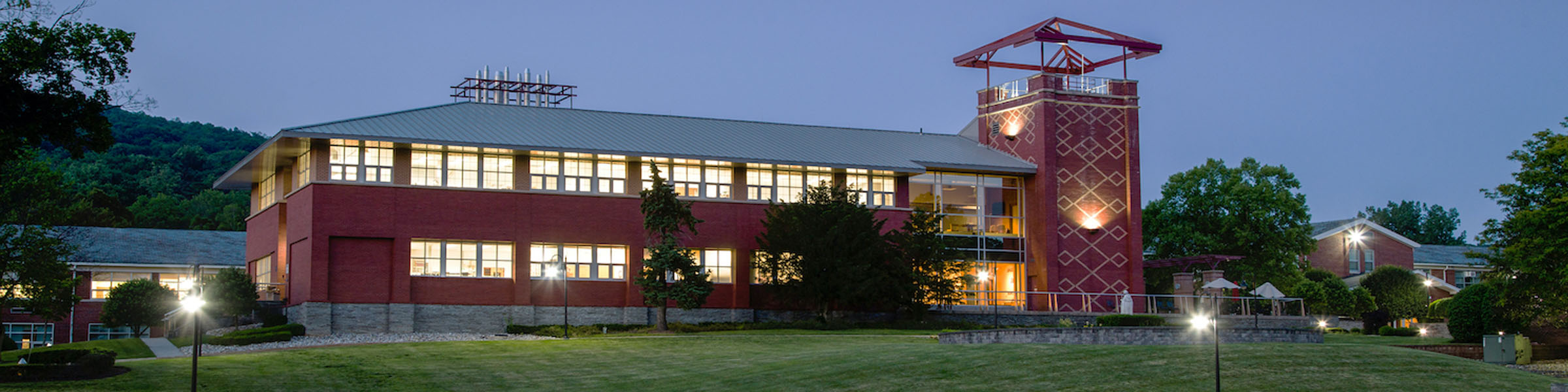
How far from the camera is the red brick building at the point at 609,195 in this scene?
4638cm

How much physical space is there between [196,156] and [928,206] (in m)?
63.0

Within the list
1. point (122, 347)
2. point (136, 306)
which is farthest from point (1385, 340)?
point (136, 306)

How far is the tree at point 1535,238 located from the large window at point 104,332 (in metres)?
53.9

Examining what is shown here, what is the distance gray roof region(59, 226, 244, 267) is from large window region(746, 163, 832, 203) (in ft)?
87.4

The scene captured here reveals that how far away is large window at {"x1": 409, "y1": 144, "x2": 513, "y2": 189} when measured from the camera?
47406 millimetres

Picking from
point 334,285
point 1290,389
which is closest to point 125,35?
point 334,285

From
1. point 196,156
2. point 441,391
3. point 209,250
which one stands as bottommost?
point 441,391

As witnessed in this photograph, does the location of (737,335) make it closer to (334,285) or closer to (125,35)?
(334,285)

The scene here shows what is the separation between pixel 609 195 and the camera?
50.0 metres

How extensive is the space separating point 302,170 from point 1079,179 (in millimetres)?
32986

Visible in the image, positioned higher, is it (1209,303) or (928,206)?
(928,206)

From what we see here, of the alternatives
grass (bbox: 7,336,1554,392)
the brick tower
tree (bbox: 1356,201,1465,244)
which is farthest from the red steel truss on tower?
tree (bbox: 1356,201,1465,244)

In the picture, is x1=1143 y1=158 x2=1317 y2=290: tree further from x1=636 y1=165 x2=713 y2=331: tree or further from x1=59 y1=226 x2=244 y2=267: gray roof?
x1=59 y1=226 x2=244 y2=267: gray roof

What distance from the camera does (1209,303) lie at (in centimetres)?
5666
